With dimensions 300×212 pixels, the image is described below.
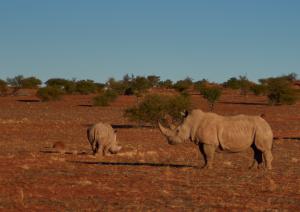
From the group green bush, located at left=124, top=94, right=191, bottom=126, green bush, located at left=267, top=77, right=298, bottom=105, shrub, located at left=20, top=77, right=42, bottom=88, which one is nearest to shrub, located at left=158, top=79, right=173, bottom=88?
shrub, located at left=20, top=77, right=42, bottom=88

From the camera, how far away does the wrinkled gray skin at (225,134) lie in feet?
56.1

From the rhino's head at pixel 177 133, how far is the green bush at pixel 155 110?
26.3 meters

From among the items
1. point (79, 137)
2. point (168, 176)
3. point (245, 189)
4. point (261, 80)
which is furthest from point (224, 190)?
point (261, 80)

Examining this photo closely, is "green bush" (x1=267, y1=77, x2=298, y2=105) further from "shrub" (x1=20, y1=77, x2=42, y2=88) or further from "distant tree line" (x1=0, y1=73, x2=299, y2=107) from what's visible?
"shrub" (x1=20, y1=77, x2=42, y2=88)

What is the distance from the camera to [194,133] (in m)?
17.3

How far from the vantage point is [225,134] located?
17109 millimetres

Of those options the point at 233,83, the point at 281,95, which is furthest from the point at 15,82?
the point at 281,95

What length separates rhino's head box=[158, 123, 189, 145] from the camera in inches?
686

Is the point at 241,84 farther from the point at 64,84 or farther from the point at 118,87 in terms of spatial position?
the point at 64,84

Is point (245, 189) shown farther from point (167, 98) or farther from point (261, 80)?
point (261, 80)

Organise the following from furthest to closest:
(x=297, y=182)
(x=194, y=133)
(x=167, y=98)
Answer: (x=167, y=98)
(x=194, y=133)
(x=297, y=182)

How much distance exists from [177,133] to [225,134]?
56.3 inches

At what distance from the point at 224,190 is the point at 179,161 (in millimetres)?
7868

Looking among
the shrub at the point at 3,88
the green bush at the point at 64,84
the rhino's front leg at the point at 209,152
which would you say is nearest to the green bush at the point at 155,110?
the rhino's front leg at the point at 209,152
